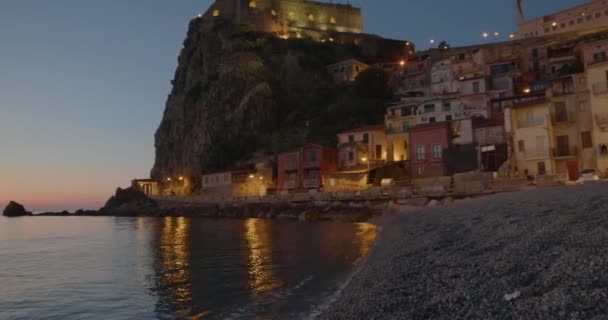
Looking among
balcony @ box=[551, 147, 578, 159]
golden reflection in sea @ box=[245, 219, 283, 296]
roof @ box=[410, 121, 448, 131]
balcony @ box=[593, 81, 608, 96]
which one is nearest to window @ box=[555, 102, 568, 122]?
balcony @ box=[551, 147, 578, 159]

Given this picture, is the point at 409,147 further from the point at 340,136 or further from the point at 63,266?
the point at 63,266

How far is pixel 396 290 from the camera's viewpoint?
11906 millimetres

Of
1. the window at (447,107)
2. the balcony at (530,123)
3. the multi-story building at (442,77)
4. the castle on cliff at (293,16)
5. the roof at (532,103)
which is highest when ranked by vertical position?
the castle on cliff at (293,16)

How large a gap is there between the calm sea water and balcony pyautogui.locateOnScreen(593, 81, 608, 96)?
35.1 m

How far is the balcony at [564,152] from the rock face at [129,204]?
271 ft

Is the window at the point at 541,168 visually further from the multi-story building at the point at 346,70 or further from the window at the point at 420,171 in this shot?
the multi-story building at the point at 346,70

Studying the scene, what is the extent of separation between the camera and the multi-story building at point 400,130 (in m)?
74.4

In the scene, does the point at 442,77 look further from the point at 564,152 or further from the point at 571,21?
the point at 571,21

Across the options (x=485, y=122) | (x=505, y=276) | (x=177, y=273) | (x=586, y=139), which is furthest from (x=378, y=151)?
(x=505, y=276)

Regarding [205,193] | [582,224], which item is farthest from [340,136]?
[582,224]

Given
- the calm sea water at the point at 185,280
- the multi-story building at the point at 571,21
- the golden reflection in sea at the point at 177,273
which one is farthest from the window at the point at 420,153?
the multi-story building at the point at 571,21

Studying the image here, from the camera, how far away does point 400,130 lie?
Result: 247 ft

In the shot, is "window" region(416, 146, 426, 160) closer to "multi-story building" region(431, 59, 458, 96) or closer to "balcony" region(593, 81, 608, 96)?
"balcony" region(593, 81, 608, 96)

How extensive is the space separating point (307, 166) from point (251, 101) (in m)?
38.2
